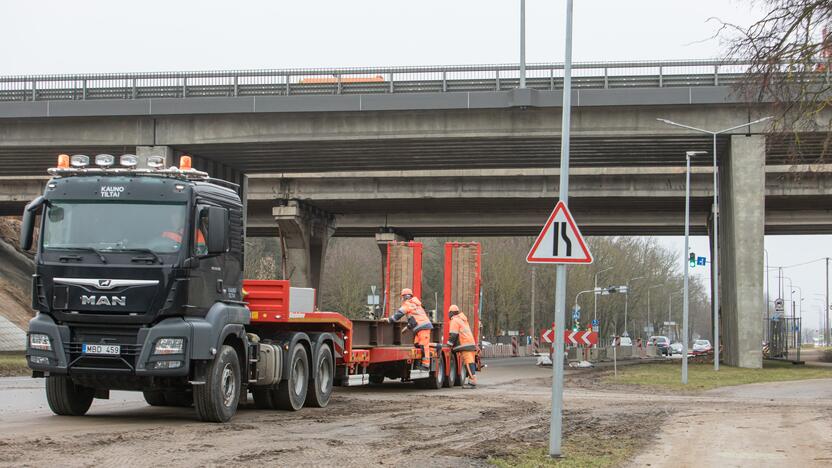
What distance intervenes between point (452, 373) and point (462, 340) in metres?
0.79

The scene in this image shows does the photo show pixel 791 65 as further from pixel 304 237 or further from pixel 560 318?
pixel 304 237

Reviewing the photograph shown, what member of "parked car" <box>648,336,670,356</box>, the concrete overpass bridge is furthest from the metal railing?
"parked car" <box>648,336,670,356</box>

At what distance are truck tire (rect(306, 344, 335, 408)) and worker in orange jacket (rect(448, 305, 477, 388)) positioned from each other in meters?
6.88

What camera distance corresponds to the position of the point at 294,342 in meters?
15.6

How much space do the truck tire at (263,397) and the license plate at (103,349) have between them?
349 cm

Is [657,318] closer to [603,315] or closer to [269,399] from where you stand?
[603,315]

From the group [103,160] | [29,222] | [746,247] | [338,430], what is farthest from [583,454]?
[746,247]

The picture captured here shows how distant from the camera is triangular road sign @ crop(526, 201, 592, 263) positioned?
36.5 feet

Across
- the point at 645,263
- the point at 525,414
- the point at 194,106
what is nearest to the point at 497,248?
the point at 645,263

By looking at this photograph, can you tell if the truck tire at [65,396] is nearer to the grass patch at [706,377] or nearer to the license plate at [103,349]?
the license plate at [103,349]

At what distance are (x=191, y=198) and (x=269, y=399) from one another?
409 centimetres

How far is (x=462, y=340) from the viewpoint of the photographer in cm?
2420

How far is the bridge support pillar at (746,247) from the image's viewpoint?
3722cm

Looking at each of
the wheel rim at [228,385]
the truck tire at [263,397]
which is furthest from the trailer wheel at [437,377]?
the wheel rim at [228,385]
